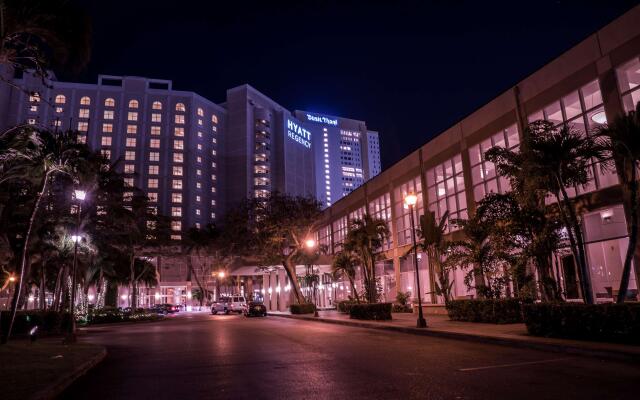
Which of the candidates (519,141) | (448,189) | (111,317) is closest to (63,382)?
(519,141)

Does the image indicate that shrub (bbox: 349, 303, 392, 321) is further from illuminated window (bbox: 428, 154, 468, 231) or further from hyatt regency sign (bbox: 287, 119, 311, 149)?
hyatt regency sign (bbox: 287, 119, 311, 149)

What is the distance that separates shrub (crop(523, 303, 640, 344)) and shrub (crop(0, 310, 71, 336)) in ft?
75.3

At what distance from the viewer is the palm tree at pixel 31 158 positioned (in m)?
16.8

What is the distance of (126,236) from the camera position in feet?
158

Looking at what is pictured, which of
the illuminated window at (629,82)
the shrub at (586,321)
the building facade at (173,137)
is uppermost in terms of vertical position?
the building facade at (173,137)

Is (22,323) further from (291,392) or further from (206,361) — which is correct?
(291,392)

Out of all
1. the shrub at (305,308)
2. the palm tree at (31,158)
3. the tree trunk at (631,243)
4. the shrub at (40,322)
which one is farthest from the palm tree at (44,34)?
the shrub at (305,308)

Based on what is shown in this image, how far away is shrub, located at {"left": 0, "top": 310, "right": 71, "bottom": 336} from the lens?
25.7m

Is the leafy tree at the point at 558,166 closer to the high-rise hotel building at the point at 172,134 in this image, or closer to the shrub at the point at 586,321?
the shrub at the point at 586,321

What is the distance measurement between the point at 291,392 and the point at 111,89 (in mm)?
130262

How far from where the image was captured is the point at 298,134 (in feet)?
508

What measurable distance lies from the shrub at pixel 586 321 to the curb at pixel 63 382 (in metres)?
12.7

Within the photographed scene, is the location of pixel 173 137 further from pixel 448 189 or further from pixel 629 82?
pixel 629 82

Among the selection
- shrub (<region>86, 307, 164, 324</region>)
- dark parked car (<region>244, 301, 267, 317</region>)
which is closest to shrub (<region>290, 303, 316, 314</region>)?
dark parked car (<region>244, 301, 267, 317</region>)
